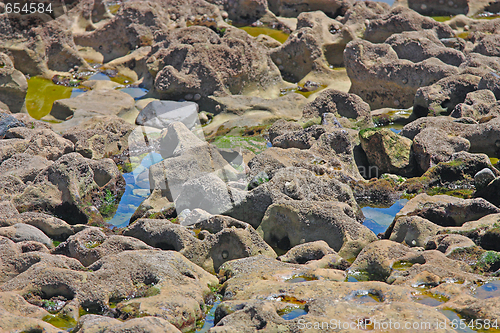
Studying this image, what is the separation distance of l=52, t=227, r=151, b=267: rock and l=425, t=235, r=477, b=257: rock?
554 centimetres

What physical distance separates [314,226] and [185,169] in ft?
14.0

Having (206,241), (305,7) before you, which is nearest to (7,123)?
(206,241)

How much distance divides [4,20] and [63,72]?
336cm

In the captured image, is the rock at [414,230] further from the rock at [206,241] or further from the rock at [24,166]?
the rock at [24,166]

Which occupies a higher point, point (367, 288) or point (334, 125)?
point (367, 288)

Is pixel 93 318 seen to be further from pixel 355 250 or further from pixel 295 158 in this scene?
pixel 295 158

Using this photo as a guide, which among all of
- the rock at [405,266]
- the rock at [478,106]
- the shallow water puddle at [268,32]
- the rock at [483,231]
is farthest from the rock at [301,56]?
the rock at [405,266]

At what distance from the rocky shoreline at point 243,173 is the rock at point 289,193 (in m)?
0.04

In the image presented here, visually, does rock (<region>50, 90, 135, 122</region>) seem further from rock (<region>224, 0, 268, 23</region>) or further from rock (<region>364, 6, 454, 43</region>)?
rock (<region>364, 6, 454, 43</region>)

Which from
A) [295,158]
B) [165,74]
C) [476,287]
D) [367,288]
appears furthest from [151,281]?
[165,74]

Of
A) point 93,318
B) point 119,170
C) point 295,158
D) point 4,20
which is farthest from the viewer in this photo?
point 4,20

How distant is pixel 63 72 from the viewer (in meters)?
24.1

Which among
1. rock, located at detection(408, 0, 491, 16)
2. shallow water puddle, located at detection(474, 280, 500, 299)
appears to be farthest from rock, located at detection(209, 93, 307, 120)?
rock, located at detection(408, 0, 491, 16)

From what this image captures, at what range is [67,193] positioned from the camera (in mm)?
13039
